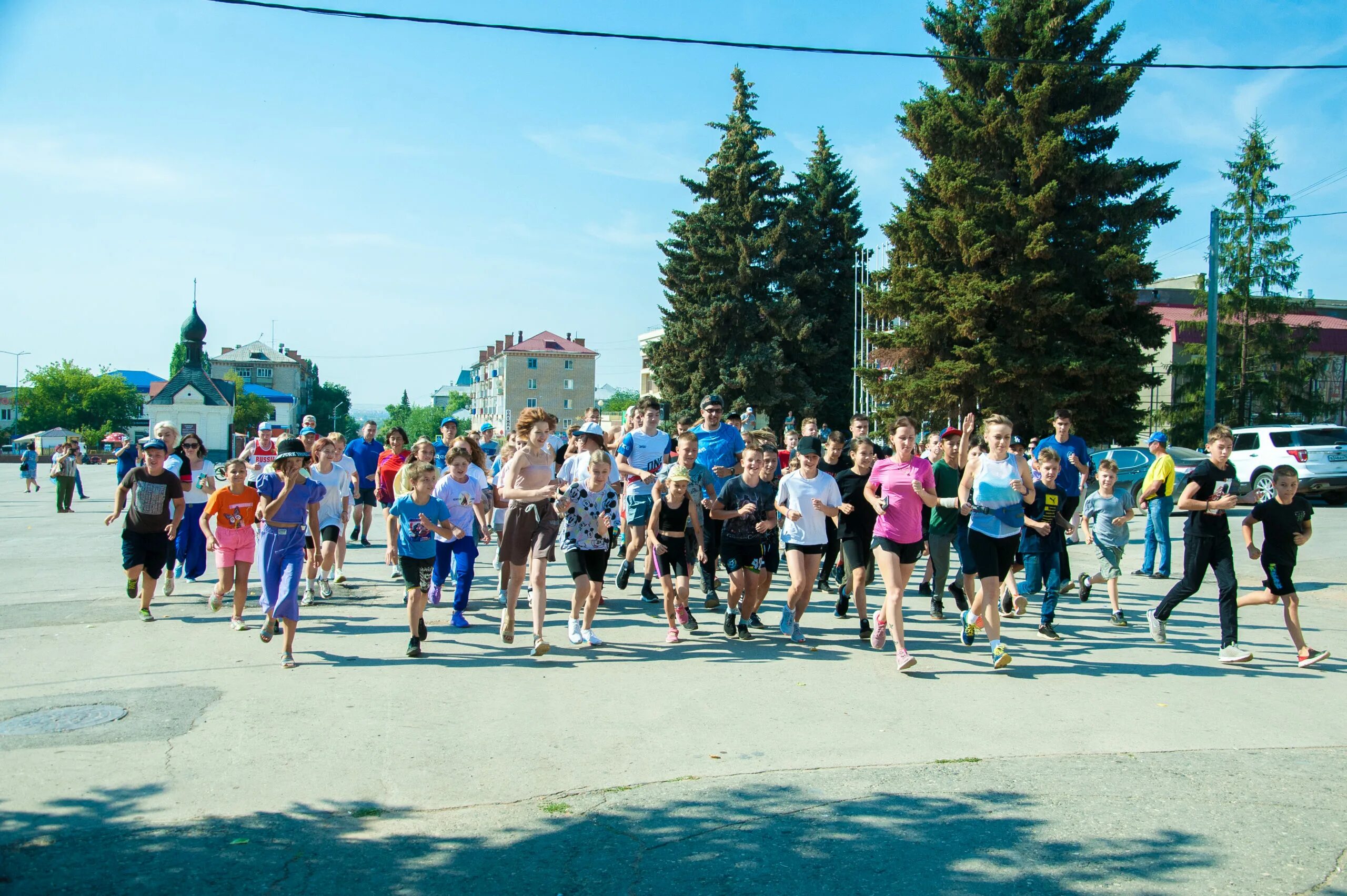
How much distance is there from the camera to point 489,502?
970 cm

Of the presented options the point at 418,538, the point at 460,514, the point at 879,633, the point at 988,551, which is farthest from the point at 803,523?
the point at 460,514

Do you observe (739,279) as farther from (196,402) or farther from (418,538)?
(196,402)

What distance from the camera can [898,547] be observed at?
25.0 ft

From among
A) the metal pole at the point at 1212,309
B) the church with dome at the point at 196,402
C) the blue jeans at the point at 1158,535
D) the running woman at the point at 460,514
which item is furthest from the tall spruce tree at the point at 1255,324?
the church with dome at the point at 196,402

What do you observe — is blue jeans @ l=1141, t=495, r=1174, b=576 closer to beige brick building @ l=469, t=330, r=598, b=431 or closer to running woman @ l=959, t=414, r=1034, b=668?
running woman @ l=959, t=414, r=1034, b=668

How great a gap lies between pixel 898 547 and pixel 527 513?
306 cm

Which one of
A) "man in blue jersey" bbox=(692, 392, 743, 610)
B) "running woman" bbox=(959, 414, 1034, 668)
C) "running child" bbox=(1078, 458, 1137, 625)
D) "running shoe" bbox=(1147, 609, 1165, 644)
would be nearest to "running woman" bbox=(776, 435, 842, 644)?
"running woman" bbox=(959, 414, 1034, 668)

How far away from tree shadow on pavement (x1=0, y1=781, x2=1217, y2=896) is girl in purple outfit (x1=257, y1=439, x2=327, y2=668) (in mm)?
2585

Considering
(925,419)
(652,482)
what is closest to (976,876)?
(652,482)

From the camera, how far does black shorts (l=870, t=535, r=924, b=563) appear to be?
752cm

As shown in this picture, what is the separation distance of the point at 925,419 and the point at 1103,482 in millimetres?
18425

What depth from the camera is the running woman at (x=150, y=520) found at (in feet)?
28.8

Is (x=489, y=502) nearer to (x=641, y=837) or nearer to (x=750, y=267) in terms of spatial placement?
(x=641, y=837)

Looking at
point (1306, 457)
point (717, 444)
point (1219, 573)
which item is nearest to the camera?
point (1219, 573)
